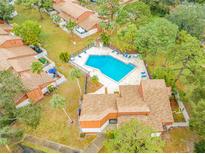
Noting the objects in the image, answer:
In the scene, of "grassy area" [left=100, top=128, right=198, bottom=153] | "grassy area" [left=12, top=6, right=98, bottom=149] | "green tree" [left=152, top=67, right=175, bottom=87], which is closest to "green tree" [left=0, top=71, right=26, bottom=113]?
"grassy area" [left=12, top=6, right=98, bottom=149]

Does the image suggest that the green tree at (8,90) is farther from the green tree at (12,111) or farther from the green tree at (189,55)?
the green tree at (189,55)

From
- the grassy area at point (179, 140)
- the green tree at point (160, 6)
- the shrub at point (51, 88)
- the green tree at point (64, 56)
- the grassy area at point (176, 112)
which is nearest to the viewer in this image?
the grassy area at point (179, 140)

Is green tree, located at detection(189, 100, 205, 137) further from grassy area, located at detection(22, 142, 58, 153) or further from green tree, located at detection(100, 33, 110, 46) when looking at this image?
green tree, located at detection(100, 33, 110, 46)

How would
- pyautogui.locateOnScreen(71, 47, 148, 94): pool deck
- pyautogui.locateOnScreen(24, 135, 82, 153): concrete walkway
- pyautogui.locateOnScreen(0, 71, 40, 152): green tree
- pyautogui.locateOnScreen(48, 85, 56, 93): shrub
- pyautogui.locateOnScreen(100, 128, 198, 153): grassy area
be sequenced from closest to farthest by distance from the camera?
pyautogui.locateOnScreen(0, 71, 40, 152): green tree
pyautogui.locateOnScreen(100, 128, 198, 153): grassy area
pyautogui.locateOnScreen(24, 135, 82, 153): concrete walkway
pyautogui.locateOnScreen(48, 85, 56, 93): shrub
pyautogui.locateOnScreen(71, 47, 148, 94): pool deck

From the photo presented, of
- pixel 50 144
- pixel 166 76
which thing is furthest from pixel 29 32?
pixel 166 76

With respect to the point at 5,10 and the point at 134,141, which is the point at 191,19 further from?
the point at 5,10

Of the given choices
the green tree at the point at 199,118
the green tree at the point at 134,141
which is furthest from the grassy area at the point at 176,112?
the green tree at the point at 134,141

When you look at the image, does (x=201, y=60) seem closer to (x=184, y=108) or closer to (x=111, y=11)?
(x=184, y=108)
